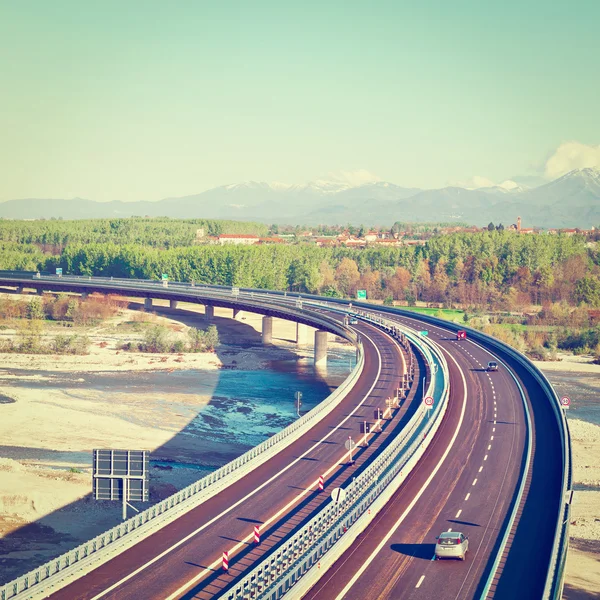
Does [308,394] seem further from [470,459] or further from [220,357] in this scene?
[470,459]

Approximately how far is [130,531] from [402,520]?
13.2 metres

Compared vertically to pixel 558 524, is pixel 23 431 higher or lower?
lower

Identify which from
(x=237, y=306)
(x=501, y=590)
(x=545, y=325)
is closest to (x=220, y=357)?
(x=237, y=306)

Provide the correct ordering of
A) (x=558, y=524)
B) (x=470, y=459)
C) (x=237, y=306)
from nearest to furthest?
1. (x=558, y=524)
2. (x=470, y=459)
3. (x=237, y=306)

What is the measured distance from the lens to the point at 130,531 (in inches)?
1598

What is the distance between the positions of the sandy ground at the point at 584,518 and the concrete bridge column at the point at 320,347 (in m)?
37.4

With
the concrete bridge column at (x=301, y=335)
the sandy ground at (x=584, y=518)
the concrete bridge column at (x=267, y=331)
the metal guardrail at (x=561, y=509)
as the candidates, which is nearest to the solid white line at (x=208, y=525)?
the metal guardrail at (x=561, y=509)

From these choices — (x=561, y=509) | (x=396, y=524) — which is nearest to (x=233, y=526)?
(x=396, y=524)

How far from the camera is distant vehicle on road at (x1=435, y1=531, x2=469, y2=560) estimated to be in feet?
126

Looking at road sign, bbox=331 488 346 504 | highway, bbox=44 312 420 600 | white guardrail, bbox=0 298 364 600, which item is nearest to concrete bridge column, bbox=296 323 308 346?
Result: highway, bbox=44 312 420 600

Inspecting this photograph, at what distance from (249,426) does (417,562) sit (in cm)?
4422

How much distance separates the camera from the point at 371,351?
9669 cm

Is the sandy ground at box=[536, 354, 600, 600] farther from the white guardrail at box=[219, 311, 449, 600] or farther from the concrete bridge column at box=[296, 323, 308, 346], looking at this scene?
the concrete bridge column at box=[296, 323, 308, 346]

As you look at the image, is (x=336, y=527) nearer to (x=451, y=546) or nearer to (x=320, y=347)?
(x=451, y=546)
